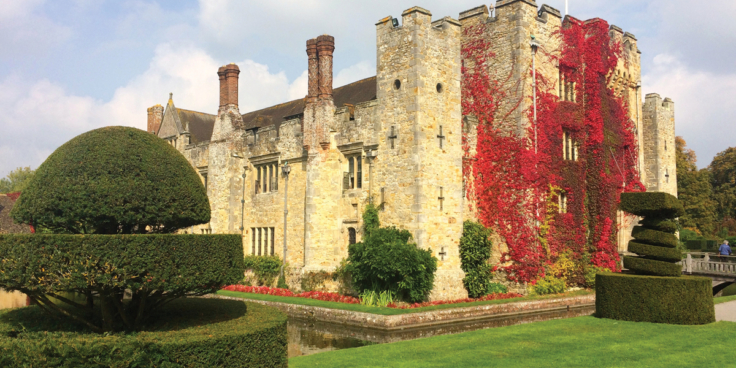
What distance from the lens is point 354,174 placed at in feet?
72.4

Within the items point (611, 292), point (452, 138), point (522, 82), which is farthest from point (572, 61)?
point (611, 292)

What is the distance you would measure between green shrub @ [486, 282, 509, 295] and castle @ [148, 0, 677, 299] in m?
1.73

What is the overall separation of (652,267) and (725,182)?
45.2 meters

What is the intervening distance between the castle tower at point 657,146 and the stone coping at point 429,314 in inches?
501

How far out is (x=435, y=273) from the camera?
19.2m

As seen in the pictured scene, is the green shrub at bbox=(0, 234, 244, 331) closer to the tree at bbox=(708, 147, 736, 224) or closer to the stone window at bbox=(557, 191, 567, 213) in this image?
the stone window at bbox=(557, 191, 567, 213)

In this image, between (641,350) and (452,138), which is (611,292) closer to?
(641,350)

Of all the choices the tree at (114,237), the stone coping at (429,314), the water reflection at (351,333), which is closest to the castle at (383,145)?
the stone coping at (429,314)

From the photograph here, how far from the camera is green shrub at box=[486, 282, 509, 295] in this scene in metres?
21.1

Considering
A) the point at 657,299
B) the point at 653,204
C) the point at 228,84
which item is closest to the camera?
the point at 657,299

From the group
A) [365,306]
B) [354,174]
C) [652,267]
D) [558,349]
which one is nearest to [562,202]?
[652,267]

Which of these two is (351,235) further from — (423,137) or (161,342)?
(161,342)

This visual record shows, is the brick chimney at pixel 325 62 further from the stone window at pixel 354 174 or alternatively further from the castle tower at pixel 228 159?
the castle tower at pixel 228 159

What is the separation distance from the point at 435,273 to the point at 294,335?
5.64 meters
